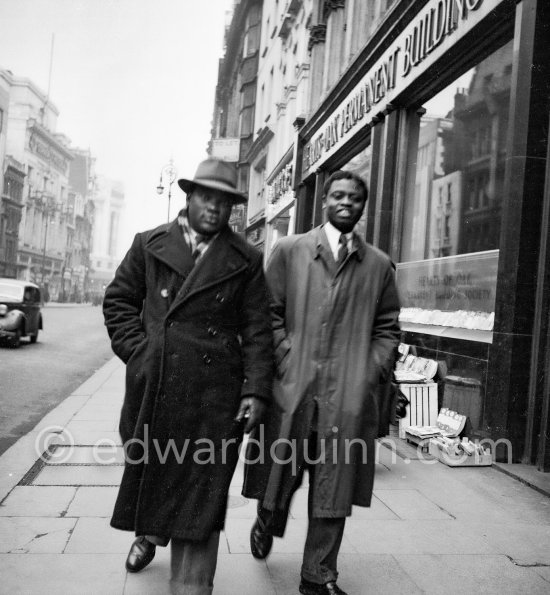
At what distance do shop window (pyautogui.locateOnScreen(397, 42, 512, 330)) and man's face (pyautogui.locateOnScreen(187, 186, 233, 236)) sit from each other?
14.3 feet

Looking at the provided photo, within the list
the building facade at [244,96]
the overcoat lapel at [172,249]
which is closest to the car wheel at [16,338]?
the overcoat lapel at [172,249]

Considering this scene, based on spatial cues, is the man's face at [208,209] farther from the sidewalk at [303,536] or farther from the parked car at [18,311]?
the parked car at [18,311]

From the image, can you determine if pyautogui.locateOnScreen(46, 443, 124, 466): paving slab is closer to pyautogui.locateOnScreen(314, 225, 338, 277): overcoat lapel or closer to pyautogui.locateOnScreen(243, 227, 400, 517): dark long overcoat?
pyautogui.locateOnScreen(243, 227, 400, 517): dark long overcoat

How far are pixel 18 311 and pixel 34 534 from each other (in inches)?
565

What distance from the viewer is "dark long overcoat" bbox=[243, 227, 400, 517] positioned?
3318 mm

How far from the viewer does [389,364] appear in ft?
11.3

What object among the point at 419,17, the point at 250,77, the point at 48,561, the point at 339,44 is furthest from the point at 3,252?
the point at 48,561

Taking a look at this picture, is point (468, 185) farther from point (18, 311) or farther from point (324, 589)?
point (18, 311)

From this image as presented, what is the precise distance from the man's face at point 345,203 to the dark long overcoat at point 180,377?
671 millimetres

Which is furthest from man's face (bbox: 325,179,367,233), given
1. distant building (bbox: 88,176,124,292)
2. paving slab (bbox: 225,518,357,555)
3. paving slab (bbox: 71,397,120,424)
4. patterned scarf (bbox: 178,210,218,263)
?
distant building (bbox: 88,176,124,292)

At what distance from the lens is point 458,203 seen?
848 centimetres

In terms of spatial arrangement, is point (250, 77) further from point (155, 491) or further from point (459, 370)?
point (155, 491)

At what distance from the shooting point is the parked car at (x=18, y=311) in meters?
16.9

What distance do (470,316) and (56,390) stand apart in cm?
635
